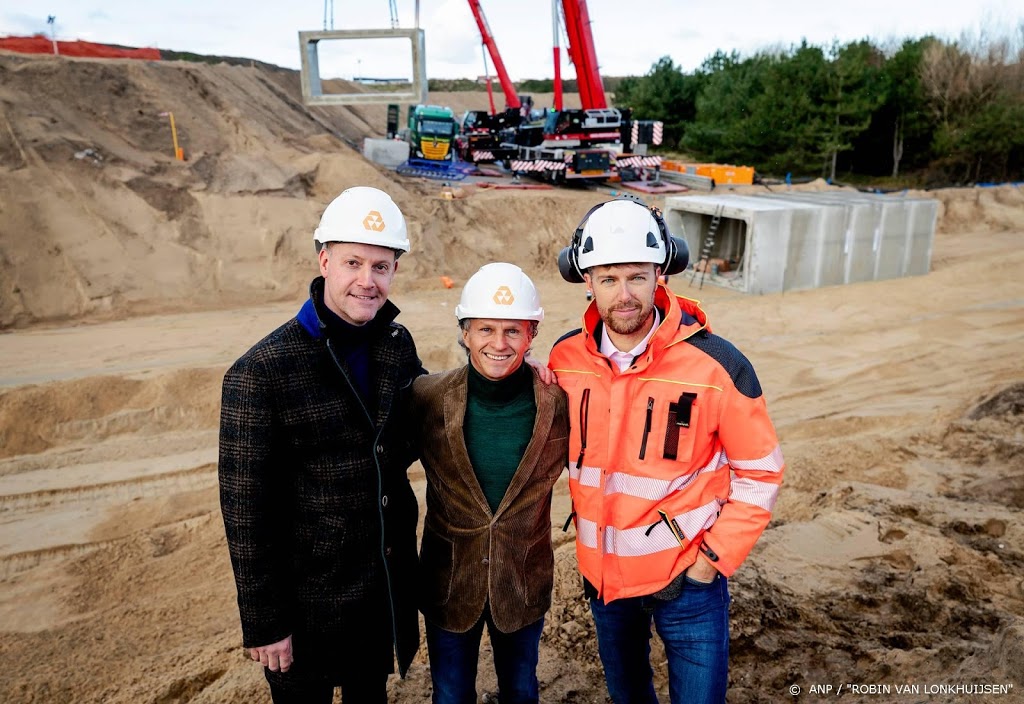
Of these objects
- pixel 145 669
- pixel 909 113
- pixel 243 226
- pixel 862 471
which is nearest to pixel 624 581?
pixel 145 669

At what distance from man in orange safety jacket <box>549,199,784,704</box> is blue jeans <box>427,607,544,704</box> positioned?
1.19 feet

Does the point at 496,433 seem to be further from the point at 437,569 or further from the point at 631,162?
the point at 631,162

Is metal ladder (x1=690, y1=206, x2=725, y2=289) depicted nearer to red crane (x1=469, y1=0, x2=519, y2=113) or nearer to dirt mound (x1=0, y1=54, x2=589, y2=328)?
dirt mound (x1=0, y1=54, x2=589, y2=328)

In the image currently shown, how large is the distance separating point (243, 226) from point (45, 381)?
17.1 ft

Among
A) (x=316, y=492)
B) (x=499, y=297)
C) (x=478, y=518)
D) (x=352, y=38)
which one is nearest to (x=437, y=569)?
(x=478, y=518)

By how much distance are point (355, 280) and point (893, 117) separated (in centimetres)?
2930

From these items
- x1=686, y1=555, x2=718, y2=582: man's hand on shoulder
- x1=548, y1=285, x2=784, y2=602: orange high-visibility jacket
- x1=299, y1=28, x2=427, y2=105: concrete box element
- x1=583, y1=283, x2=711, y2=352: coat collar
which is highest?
x1=299, y1=28, x2=427, y2=105: concrete box element

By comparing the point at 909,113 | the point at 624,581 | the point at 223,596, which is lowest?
the point at 223,596

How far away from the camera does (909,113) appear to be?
84.9ft

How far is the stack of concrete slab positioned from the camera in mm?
12555

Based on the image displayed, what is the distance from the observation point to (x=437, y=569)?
2.87m

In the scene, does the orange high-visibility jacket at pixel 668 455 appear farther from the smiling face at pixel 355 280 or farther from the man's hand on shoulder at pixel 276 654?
the man's hand on shoulder at pixel 276 654

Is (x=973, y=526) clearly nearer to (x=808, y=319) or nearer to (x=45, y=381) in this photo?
(x=808, y=319)

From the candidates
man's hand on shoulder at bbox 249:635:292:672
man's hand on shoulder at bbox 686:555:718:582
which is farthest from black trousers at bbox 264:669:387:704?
man's hand on shoulder at bbox 686:555:718:582
